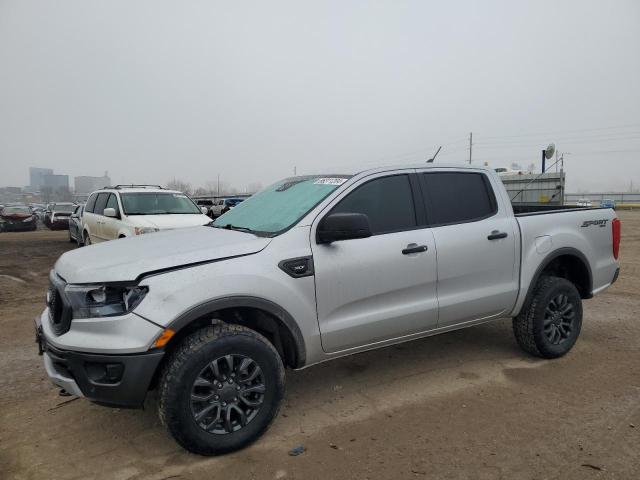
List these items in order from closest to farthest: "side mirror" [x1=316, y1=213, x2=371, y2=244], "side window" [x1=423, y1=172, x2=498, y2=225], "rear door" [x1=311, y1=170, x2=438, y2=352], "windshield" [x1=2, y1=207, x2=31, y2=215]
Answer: "side mirror" [x1=316, y1=213, x2=371, y2=244], "rear door" [x1=311, y1=170, x2=438, y2=352], "side window" [x1=423, y1=172, x2=498, y2=225], "windshield" [x1=2, y1=207, x2=31, y2=215]

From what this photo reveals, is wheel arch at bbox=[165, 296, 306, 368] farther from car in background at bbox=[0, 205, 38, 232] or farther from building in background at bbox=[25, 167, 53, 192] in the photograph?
building in background at bbox=[25, 167, 53, 192]

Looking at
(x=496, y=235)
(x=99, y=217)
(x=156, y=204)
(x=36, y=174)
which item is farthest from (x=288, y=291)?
(x=36, y=174)

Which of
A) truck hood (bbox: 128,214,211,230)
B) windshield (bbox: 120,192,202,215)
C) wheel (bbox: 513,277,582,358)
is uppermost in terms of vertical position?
windshield (bbox: 120,192,202,215)

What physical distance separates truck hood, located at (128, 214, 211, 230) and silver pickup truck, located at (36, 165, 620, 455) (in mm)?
4661

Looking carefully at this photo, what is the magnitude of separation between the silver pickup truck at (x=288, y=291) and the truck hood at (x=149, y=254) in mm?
13

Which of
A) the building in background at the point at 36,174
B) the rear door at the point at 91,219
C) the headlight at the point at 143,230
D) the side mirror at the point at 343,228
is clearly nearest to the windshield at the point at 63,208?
the rear door at the point at 91,219

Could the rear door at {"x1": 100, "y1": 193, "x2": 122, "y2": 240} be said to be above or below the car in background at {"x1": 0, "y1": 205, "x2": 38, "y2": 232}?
above

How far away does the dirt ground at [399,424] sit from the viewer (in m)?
2.80

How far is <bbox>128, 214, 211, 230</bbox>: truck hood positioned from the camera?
8.42 m

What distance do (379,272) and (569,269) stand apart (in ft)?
8.15

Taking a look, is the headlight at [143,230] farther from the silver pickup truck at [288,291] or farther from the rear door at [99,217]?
the silver pickup truck at [288,291]

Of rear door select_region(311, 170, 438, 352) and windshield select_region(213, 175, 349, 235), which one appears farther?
windshield select_region(213, 175, 349, 235)

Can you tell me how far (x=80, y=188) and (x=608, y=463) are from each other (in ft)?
426

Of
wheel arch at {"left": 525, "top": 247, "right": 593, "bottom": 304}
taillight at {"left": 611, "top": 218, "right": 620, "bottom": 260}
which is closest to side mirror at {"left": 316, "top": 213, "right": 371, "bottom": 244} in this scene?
wheel arch at {"left": 525, "top": 247, "right": 593, "bottom": 304}
